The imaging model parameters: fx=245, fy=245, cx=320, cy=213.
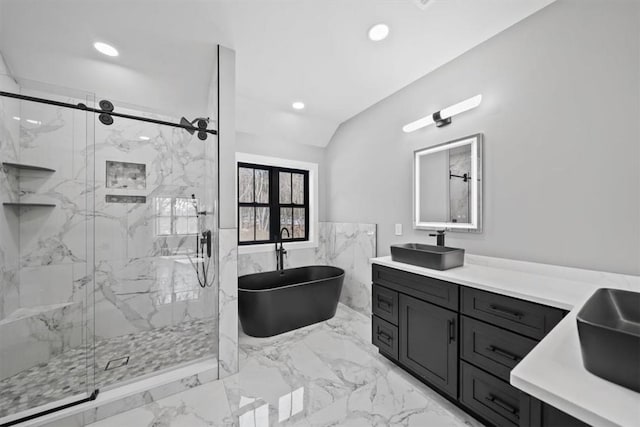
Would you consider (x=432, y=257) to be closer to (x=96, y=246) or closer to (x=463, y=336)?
(x=463, y=336)

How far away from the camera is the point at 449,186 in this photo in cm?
216

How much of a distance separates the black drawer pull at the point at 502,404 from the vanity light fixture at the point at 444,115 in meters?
1.96

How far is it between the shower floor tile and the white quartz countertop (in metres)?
2.16

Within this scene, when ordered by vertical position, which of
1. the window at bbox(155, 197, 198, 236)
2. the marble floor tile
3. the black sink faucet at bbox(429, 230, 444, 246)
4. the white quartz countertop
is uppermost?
the window at bbox(155, 197, 198, 236)

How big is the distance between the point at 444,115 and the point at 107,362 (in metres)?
3.48

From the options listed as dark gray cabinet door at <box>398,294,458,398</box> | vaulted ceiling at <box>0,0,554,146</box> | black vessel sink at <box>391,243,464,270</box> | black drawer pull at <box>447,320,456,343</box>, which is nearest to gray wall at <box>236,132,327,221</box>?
vaulted ceiling at <box>0,0,554,146</box>

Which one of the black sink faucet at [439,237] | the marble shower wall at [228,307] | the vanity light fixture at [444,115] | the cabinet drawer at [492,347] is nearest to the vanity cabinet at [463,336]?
the cabinet drawer at [492,347]

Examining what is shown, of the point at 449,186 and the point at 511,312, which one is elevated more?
the point at 449,186

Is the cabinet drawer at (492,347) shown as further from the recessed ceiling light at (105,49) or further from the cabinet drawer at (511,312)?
the recessed ceiling light at (105,49)

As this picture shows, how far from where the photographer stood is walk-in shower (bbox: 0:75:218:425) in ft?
5.84

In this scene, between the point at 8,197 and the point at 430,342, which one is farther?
the point at 8,197

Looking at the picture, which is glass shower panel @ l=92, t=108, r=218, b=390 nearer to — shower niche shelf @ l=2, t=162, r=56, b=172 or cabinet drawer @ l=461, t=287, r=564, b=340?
shower niche shelf @ l=2, t=162, r=56, b=172

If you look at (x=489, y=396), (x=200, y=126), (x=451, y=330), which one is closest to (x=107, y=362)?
(x=200, y=126)

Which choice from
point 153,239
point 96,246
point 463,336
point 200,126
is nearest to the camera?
point 463,336
